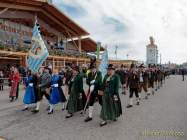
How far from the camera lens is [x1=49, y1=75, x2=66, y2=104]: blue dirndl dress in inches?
412

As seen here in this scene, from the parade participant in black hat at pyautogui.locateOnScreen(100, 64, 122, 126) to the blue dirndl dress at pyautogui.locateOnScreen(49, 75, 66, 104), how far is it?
2.50m

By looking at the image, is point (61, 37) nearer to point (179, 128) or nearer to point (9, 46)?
point (9, 46)

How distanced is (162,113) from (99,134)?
147 inches

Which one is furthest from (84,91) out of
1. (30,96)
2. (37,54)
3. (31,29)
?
(31,29)

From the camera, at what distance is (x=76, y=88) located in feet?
31.4

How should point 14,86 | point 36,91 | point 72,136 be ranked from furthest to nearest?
1. point 14,86
2. point 36,91
3. point 72,136

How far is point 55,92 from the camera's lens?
416 inches

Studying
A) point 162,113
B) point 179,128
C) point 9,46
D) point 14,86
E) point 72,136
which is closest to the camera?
point 72,136

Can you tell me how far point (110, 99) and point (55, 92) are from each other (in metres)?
2.82

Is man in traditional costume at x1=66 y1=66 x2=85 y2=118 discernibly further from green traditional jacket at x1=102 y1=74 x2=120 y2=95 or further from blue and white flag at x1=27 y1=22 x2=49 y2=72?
blue and white flag at x1=27 y1=22 x2=49 y2=72

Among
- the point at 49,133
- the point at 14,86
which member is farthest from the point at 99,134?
the point at 14,86

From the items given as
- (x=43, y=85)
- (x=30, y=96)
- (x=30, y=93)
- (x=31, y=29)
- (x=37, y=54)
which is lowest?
(x=30, y=96)

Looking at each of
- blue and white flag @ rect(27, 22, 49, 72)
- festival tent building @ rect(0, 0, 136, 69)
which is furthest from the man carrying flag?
festival tent building @ rect(0, 0, 136, 69)

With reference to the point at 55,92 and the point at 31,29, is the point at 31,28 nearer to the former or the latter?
the point at 31,29
